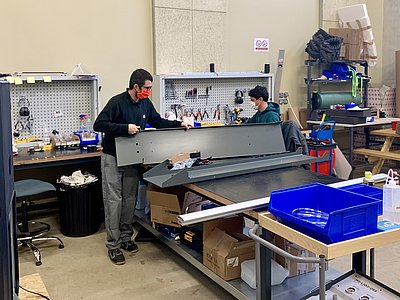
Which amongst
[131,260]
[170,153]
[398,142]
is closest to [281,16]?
[398,142]

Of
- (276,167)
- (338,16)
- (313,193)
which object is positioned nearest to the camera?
(313,193)

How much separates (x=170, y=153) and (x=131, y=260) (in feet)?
3.02

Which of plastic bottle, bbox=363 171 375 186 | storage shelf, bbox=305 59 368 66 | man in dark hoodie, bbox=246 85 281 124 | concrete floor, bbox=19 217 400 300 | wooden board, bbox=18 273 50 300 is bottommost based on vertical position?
concrete floor, bbox=19 217 400 300

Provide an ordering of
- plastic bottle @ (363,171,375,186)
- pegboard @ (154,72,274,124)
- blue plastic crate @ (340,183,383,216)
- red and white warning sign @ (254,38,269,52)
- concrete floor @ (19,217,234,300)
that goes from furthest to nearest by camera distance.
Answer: red and white warning sign @ (254,38,269,52) → pegboard @ (154,72,274,124) → concrete floor @ (19,217,234,300) → plastic bottle @ (363,171,375,186) → blue plastic crate @ (340,183,383,216)

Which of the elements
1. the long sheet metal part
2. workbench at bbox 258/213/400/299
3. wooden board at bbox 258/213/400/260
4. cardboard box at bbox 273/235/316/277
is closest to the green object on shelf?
cardboard box at bbox 273/235/316/277

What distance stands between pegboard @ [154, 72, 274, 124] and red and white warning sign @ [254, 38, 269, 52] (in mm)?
531

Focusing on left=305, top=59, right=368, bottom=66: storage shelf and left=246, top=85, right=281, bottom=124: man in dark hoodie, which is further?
left=305, top=59, right=368, bottom=66: storage shelf

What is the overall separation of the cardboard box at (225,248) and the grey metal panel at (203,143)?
600 millimetres

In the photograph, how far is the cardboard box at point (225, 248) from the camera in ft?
9.55

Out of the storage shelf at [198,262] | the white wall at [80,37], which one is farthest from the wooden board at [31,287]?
the white wall at [80,37]

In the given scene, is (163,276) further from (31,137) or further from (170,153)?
(31,137)

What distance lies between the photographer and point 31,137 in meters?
4.54

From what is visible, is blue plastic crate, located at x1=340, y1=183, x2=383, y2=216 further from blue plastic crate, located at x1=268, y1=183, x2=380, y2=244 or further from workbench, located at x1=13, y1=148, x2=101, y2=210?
workbench, located at x1=13, y1=148, x2=101, y2=210

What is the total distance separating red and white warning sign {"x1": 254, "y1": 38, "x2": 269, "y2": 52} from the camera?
6125 mm
